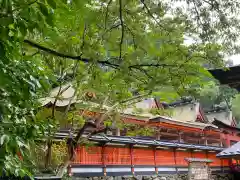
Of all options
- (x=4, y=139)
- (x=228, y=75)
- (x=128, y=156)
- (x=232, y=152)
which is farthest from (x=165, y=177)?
(x=4, y=139)

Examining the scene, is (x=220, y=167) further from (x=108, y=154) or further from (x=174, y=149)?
(x=108, y=154)

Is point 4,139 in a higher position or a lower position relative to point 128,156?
higher

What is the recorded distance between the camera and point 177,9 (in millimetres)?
3736

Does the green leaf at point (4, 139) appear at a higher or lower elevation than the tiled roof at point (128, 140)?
lower

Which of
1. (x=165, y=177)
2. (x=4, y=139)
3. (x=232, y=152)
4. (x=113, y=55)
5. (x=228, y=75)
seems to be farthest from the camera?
(x=165, y=177)

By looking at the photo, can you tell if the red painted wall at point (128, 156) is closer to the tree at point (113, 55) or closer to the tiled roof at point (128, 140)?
the tiled roof at point (128, 140)

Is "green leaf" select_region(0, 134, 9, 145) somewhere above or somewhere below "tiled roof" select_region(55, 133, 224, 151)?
below

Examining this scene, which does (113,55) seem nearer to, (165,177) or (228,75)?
(228,75)

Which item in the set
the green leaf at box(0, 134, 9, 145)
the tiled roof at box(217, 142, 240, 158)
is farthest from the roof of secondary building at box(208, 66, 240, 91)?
the tiled roof at box(217, 142, 240, 158)

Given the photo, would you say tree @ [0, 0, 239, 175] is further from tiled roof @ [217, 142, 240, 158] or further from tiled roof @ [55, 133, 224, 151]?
tiled roof @ [217, 142, 240, 158]

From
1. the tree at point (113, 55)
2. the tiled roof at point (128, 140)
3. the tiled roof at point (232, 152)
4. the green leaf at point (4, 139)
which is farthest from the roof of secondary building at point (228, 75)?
the tiled roof at point (232, 152)

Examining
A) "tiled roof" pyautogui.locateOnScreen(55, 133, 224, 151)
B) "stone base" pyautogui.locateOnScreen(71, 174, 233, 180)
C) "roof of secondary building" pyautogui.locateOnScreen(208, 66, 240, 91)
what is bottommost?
"stone base" pyautogui.locateOnScreen(71, 174, 233, 180)

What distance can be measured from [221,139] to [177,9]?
2153cm

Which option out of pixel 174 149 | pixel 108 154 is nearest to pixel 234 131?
pixel 174 149
